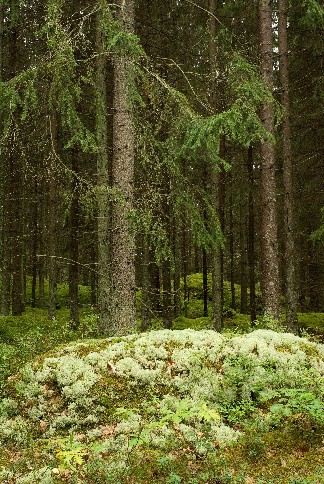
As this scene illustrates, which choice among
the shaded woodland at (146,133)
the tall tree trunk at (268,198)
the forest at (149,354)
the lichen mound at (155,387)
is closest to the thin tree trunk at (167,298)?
the shaded woodland at (146,133)

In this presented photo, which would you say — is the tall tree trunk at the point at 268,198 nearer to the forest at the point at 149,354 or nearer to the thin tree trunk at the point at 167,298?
the forest at the point at 149,354

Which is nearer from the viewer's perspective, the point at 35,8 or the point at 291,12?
the point at 35,8

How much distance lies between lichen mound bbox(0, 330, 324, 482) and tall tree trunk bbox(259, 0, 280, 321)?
4.01 m

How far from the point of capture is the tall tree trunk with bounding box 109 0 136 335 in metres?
9.11

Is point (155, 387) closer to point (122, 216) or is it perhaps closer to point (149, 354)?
point (149, 354)

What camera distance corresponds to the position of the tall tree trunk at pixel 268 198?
1092 centimetres

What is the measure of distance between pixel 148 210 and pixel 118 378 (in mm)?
3653

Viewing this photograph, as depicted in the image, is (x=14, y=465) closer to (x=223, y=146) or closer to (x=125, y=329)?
(x=125, y=329)

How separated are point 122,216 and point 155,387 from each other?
411cm

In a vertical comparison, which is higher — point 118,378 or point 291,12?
point 291,12

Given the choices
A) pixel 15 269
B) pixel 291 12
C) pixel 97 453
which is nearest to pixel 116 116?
pixel 97 453

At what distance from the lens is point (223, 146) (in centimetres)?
1562

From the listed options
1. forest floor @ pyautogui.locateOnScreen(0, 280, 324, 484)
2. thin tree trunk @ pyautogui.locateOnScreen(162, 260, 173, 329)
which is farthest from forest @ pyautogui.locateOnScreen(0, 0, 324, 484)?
thin tree trunk @ pyautogui.locateOnScreen(162, 260, 173, 329)

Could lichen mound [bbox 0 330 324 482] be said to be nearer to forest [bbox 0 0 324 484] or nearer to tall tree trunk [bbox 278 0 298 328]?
forest [bbox 0 0 324 484]
